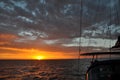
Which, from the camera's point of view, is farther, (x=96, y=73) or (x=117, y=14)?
(x=117, y=14)

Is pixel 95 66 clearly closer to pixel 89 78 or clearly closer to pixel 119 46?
pixel 89 78

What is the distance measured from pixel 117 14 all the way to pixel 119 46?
4762 millimetres

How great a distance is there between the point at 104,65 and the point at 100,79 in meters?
0.74

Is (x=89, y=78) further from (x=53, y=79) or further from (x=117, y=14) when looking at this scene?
(x=53, y=79)

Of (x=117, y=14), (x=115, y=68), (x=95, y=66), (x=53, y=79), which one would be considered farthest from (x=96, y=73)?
(x=53, y=79)

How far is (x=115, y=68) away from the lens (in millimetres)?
9656

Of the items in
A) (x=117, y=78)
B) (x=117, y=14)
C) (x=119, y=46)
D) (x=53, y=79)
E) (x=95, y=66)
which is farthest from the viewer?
(x=53, y=79)

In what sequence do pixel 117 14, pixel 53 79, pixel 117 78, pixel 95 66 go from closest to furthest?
1. pixel 117 78
2. pixel 95 66
3. pixel 117 14
4. pixel 53 79

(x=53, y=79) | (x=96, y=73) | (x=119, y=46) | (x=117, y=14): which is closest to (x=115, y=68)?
(x=96, y=73)

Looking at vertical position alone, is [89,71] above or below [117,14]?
below

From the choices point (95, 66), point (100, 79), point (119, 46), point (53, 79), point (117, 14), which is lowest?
point (53, 79)

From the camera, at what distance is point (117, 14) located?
57.7 feet

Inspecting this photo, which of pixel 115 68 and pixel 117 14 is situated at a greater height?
pixel 117 14

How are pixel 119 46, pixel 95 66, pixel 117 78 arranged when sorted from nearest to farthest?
pixel 117 78 → pixel 95 66 → pixel 119 46
